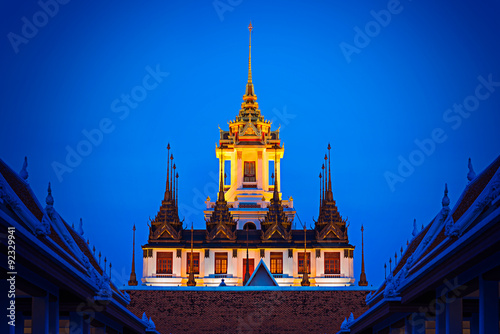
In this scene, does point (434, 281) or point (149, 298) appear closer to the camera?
point (434, 281)

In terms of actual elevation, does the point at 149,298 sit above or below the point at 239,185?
below

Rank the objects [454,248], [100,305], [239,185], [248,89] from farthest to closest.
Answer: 1. [248,89]
2. [239,185]
3. [100,305]
4. [454,248]

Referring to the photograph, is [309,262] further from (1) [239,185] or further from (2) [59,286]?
(2) [59,286]

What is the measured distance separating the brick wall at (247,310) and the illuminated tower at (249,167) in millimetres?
40852

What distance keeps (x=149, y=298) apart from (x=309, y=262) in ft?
112

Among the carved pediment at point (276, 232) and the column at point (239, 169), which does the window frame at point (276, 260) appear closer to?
the carved pediment at point (276, 232)

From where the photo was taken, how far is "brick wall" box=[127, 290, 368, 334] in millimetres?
57406

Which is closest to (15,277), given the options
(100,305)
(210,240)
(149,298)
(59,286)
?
(59,286)

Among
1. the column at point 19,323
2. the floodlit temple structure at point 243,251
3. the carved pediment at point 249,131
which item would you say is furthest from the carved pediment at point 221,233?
the column at point 19,323

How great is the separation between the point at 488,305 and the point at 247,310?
1549 inches

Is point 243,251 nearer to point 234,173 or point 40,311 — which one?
point 234,173

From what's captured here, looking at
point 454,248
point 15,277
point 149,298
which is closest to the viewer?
point 454,248

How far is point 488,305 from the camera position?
20938 millimetres

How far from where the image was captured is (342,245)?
93500 millimetres
